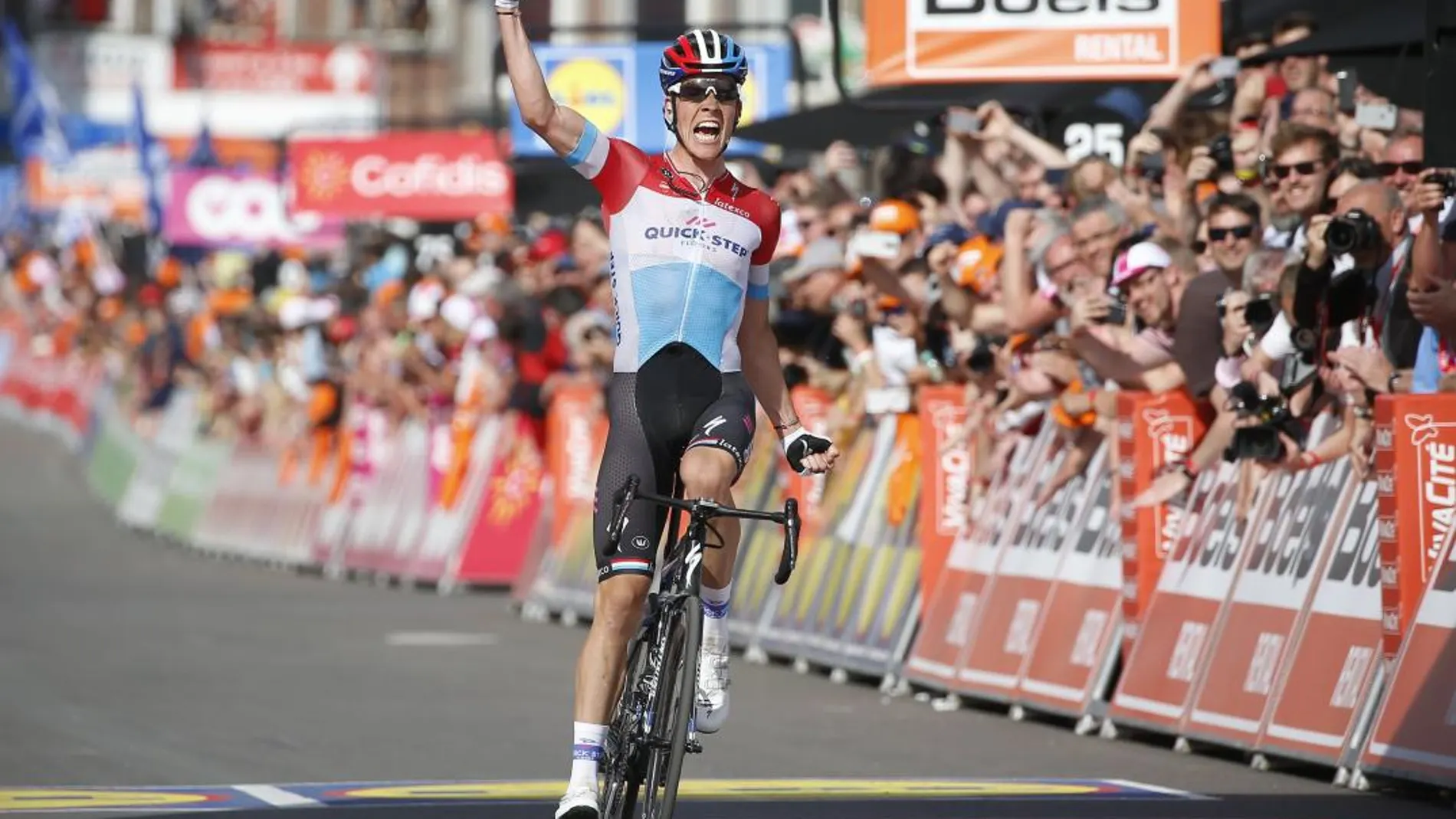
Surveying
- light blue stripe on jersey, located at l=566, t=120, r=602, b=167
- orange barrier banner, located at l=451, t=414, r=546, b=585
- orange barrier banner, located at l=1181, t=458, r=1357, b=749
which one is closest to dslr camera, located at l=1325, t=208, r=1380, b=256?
orange barrier banner, located at l=1181, t=458, r=1357, b=749

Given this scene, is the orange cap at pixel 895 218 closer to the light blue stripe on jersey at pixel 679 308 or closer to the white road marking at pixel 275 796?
the white road marking at pixel 275 796

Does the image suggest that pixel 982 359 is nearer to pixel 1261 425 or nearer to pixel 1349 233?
pixel 1261 425

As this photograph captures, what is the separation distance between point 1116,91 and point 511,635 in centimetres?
485

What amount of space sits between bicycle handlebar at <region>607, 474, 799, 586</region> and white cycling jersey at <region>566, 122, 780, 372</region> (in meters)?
0.45

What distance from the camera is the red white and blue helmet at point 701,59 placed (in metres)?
9.16

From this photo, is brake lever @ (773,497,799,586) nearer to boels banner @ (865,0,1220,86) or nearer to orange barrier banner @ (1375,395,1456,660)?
orange barrier banner @ (1375,395,1456,660)

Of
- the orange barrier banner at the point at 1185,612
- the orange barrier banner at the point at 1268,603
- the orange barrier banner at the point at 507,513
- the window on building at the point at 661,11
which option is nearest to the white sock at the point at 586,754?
the orange barrier banner at the point at 1268,603

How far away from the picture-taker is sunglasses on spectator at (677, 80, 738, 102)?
917 cm

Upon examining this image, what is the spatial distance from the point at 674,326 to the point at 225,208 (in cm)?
2922

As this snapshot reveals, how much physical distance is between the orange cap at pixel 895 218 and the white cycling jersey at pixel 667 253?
7.04m

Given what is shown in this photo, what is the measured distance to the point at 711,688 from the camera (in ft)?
29.6

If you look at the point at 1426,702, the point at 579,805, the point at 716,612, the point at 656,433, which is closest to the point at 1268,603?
the point at 1426,702

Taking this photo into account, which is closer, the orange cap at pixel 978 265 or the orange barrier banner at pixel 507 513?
the orange cap at pixel 978 265

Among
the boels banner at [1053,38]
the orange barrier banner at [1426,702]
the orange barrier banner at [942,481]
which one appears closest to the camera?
the orange barrier banner at [1426,702]
